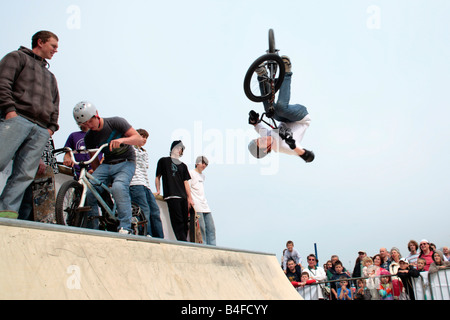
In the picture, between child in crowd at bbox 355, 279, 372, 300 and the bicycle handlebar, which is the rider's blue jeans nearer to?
the bicycle handlebar

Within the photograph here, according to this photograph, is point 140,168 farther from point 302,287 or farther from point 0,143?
point 302,287

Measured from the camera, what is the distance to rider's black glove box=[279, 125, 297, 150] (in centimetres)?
494

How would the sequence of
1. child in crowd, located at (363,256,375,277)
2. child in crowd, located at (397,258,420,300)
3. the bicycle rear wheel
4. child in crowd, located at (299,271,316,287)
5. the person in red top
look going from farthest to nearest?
1. child in crowd, located at (299,271,316,287)
2. child in crowd, located at (363,256,375,277)
3. the person in red top
4. child in crowd, located at (397,258,420,300)
5. the bicycle rear wheel

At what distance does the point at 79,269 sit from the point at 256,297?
78.2 inches

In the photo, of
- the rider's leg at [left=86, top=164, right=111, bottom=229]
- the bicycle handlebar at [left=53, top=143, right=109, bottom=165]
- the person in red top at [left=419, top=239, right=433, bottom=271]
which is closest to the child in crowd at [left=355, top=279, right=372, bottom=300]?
the person in red top at [left=419, top=239, right=433, bottom=271]

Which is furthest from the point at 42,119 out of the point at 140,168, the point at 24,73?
the point at 140,168

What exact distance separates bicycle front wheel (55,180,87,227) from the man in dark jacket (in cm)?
49

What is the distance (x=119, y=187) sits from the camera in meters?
4.30

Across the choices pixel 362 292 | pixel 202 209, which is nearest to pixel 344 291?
pixel 362 292

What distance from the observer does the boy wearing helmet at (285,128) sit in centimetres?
507

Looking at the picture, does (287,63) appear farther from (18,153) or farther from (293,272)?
(293,272)

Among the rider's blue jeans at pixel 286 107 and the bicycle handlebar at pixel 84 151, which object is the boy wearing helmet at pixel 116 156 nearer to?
the bicycle handlebar at pixel 84 151

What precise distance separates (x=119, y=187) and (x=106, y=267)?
6.29ft
